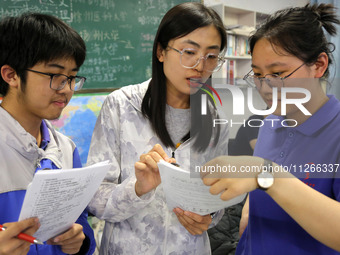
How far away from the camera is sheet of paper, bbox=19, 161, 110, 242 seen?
2.28ft

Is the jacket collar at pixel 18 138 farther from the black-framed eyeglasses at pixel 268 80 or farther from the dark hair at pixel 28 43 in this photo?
the black-framed eyeglasses at pixel 268 80

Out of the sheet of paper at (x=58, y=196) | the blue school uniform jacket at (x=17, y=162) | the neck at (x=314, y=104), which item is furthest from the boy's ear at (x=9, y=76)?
the neck at (x=314, y=104)

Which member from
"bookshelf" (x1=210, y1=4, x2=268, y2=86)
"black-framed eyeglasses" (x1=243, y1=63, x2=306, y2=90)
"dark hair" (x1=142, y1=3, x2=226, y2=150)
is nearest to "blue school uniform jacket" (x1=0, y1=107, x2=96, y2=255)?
"dark hair" (x1=142, y1=3, x2=226, y2=150)

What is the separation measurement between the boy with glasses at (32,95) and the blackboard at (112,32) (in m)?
1.31

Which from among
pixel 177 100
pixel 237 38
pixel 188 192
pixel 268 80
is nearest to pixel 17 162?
pixel 188 192

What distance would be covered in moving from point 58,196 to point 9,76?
0.49 metres

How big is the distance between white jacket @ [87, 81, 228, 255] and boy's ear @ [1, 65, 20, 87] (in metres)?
0.32

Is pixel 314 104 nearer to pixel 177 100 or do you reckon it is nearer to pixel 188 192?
pixel 188 192

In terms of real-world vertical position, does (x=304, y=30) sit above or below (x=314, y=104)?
above

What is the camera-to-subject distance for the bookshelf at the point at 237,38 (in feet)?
11.9

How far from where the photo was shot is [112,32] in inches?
100

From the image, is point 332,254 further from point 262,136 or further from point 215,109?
point 215,109

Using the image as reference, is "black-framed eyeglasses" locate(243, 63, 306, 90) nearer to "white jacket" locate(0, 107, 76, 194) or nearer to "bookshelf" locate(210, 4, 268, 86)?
"white jacket" locate(0, 107, 76, 194)

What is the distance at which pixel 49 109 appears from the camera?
1002 mm
